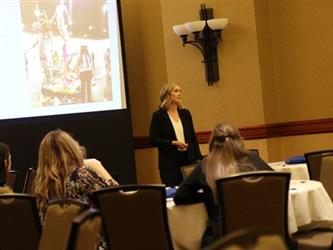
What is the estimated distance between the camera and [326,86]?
27.2ft

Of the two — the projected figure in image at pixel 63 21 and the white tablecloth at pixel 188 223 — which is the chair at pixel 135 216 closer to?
the white tablecloth at pixel 188 223

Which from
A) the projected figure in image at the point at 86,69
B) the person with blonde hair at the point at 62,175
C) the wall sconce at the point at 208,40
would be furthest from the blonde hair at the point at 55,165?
the projected figure in image at the point at 86,69

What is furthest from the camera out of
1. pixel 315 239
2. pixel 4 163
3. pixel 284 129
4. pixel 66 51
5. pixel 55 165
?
pixel 66 51

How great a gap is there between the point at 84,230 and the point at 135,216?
136cm

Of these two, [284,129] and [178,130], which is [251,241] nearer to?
[178,130]

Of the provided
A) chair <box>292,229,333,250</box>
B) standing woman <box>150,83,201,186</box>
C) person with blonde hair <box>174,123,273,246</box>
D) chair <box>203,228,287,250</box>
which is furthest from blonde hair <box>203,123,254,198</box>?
standing woman <box>150,83,201,186</box>

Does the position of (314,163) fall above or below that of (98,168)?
below

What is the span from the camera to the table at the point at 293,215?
452 cm

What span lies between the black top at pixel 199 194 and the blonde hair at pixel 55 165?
635 millimetres

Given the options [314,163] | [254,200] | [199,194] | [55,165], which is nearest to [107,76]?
[314,163]

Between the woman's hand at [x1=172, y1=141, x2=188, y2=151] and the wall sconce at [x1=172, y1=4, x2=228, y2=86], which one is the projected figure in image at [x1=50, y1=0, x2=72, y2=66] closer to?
the wall sconce at [x1=172, y1=4, x2=228, y2=86]

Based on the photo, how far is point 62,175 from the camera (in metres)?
4.49

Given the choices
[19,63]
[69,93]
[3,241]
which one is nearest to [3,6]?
[19,63]

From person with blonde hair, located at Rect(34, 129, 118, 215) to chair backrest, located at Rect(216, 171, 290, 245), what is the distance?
79cm
